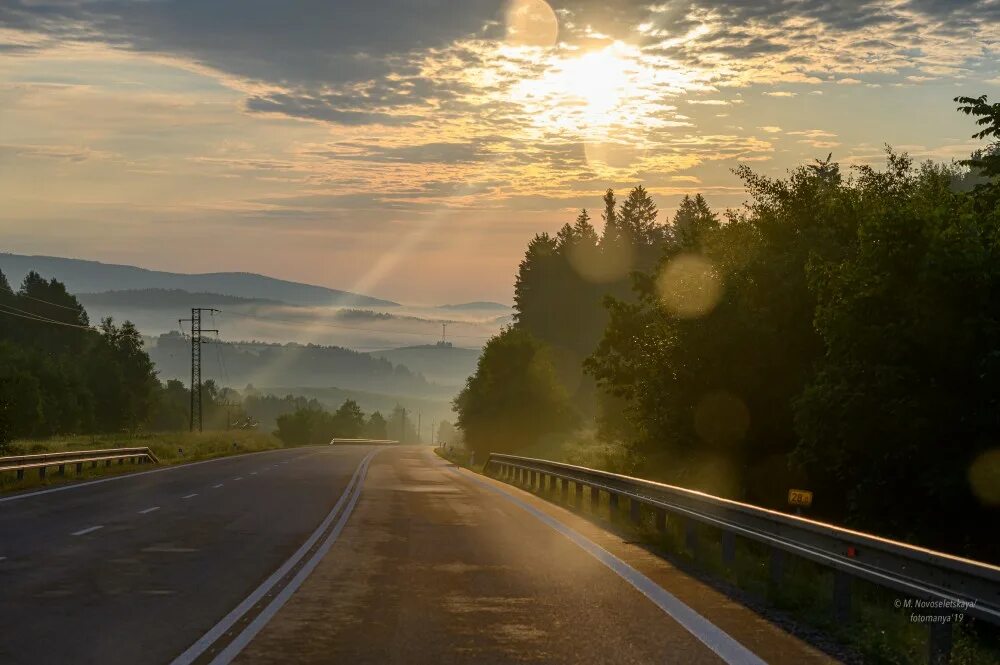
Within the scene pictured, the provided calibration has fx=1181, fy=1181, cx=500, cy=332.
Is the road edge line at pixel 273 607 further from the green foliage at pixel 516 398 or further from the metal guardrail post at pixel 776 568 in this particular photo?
the green foliage at pixel 516 398

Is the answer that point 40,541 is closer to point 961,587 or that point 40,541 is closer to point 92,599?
point 92,599

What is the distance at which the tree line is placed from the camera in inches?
772

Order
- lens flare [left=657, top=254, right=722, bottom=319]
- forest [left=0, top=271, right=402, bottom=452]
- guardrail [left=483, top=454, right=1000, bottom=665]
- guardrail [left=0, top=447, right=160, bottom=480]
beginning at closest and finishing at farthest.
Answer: guardrail [left=483, top=454, right=1000, bottom=665] → guardrail [left=0, top=447, right=160, bottom=480] → lens flare [left=657, top=254, right=722, bottom=319] → forest [left=0, top=271, right=402, bottom=452]

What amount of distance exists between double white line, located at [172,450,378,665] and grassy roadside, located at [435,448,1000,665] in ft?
14.8

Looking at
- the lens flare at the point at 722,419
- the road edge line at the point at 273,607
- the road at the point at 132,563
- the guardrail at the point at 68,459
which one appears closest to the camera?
the road edge line at the point at 273,607

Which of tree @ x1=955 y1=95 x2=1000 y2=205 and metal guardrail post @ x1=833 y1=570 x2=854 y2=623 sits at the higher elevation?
tree @ x1=955 y1=95 x2=1000 y2=205

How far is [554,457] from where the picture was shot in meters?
77.6

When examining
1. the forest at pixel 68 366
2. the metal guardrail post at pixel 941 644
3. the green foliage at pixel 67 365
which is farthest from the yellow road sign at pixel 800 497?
the green foliage at pixel 67 365

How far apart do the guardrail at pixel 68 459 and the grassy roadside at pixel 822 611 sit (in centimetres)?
1799

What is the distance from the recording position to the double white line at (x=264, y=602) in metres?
8.84

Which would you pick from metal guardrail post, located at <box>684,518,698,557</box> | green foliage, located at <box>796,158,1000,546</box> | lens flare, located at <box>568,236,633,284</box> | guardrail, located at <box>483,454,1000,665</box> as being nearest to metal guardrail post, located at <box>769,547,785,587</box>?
guardrail, located at <box>483,454,1000,665</box>

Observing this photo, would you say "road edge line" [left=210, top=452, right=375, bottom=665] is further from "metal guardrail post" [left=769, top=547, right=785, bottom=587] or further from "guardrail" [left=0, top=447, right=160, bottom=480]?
"guardrail" [left=0, top=447, right=160, bottom=480]

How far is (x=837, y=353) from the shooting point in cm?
2202

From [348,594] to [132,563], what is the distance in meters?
Answer: 3.66
